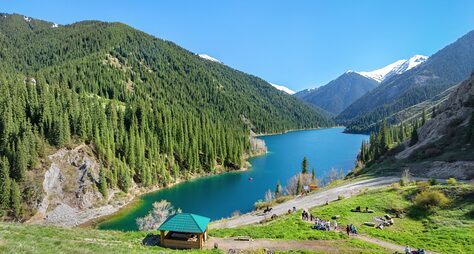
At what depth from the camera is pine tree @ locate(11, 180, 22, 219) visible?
277 feet

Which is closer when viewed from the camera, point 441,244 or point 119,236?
point 441,244

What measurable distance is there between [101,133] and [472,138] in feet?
354

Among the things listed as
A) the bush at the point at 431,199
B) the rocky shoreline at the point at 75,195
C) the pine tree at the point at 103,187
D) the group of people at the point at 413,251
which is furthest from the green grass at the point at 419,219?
the pine tree at the point at 103,187

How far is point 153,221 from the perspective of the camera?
3056 inches

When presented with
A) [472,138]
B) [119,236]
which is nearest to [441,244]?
[119,236]

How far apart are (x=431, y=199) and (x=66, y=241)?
45.0 meters

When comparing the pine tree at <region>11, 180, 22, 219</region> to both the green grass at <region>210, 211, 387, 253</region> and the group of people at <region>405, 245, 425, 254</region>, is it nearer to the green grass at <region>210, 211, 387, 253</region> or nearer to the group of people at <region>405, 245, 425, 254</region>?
the green grass at <region>210, 211, 387, 253</region>

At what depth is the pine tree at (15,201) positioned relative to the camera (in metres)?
84.4

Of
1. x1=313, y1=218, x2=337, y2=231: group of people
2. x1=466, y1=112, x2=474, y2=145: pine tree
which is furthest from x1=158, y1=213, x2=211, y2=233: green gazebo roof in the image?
x1=466, y1=112, x2=474, y2=145: pine tree

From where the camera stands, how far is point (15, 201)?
3342 inches

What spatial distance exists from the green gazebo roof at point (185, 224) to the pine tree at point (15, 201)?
64.6 metres

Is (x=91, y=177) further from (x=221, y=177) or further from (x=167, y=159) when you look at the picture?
(x=221, y=177)

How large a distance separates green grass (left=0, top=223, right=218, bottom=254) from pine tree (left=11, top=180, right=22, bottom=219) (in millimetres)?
56342

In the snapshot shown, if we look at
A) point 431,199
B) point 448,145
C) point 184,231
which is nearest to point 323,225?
point 431,199
